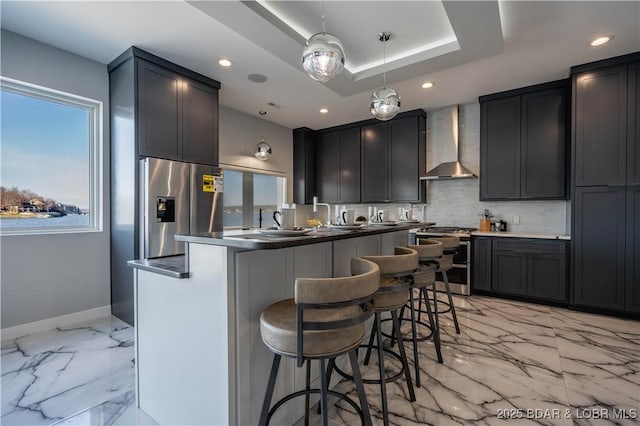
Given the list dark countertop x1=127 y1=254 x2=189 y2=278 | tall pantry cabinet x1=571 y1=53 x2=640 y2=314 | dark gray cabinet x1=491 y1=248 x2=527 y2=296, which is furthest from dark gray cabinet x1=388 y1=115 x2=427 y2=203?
dark countertop x1=127 y1=254 x2=189 y2=278

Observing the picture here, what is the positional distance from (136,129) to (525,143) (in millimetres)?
4831

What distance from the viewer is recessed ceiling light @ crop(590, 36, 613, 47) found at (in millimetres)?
2885

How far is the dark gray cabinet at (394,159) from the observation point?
501cm

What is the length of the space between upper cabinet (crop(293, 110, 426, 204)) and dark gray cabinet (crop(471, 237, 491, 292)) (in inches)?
46.5

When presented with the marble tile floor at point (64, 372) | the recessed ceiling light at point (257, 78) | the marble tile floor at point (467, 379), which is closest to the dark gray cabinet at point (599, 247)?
the marble tile floor at point (467, 379)

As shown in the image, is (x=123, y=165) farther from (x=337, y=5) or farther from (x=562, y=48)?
(x=562, y=48)

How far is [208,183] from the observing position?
12.1ft

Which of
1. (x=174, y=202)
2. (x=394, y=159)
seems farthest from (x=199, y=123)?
(x=394, y=159)

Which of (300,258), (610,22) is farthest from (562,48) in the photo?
(300,258)

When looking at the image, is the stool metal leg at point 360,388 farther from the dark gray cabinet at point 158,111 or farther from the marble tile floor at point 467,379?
the dark gray cabinet at point 158,111

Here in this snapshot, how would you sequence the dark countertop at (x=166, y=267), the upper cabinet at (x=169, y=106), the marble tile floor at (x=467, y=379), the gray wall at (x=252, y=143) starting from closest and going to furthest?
the dark countertop at (x=166, y=267)
the marble tile floor at (x=467, y=379)
the upper cabinet at (x=169, y=106)
the gray wall at (x=252, y=143)

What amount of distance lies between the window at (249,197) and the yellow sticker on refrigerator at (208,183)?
1.07 m

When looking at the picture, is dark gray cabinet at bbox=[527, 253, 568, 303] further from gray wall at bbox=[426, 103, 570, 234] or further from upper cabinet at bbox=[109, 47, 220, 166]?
upper cabinet at bbox=[109, 47, 220, 166]

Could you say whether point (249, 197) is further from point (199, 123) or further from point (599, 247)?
point (599, 247)
